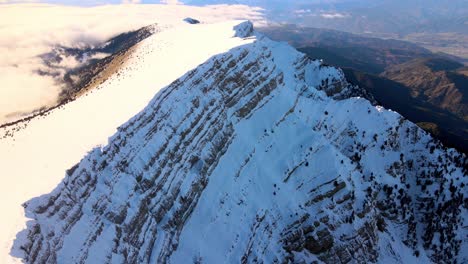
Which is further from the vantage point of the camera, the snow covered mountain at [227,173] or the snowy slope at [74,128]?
the snow covered mountain at [227,173]

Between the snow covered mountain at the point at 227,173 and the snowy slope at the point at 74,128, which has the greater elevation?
the snowy slope at the point at 74,128

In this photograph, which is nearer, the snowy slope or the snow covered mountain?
the snowy slope

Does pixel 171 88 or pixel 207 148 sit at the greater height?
pixel 171 88

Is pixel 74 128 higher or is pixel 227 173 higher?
pixel 74 128

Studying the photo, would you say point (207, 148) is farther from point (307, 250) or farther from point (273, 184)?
point (307, 250)

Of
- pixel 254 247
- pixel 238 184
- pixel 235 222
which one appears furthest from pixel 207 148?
pixel 254 247
